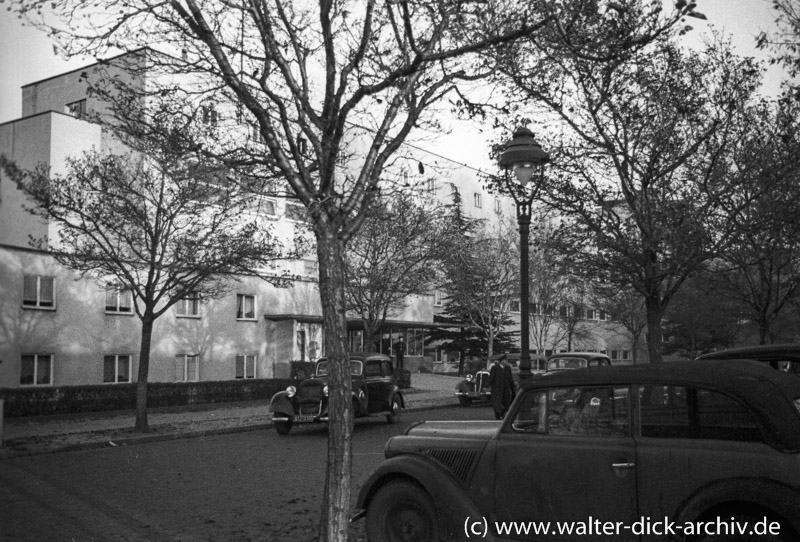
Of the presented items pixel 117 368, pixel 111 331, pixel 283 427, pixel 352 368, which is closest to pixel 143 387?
pixel 283 427

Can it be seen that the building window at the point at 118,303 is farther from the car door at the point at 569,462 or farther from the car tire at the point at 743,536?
the car tire at the point at 743,536

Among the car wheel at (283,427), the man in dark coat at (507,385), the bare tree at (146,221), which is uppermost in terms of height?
the bare tree at (146,221)

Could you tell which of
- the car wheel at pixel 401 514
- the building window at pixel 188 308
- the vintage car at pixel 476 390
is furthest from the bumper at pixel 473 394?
the car wheel at pixel 401 514

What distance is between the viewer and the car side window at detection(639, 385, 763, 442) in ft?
15.5

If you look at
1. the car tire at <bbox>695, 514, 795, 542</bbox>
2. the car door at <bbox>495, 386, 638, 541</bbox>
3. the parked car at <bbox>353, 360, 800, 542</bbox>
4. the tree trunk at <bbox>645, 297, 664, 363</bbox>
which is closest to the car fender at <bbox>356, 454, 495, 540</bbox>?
the parked car at <bbox>353, 360, 800, 542</bbox>

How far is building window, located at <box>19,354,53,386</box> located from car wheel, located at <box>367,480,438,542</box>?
66.9 feet

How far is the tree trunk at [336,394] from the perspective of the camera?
547 centimetres

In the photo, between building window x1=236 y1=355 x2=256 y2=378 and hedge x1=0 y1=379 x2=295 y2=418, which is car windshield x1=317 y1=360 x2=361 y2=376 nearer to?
hedge x1=0 y1=379 x2=295 y2=418

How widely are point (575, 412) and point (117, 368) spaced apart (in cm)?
2391

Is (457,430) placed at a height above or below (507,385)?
above

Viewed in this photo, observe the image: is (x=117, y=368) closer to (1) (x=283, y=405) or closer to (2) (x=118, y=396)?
(2) (x=118, y=396)

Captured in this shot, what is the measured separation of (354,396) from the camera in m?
17.9

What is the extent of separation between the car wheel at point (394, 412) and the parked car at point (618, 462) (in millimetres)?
13899

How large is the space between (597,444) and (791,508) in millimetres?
1245
